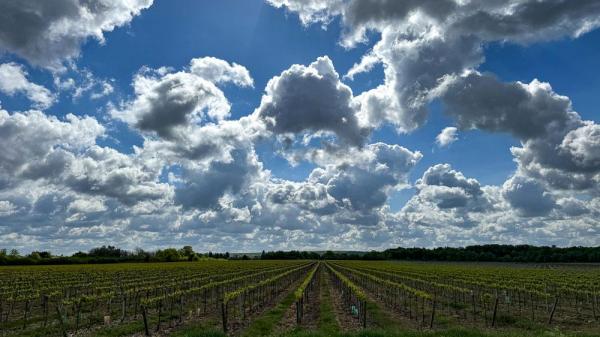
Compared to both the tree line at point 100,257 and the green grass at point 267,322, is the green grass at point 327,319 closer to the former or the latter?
the green grass at point 267,322

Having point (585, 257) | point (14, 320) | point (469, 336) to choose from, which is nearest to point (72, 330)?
point (14, 320)

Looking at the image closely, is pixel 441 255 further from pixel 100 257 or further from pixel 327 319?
pixel 327 319

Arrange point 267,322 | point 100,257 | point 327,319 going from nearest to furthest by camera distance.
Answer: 1. point 267,322
2. point 327,319
3. point 100,257

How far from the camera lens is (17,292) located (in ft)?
114

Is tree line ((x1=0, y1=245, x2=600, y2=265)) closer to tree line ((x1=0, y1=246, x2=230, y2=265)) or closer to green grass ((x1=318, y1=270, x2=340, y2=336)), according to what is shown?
tree line ((x1=0, y1=246, x2=230, y2=265))

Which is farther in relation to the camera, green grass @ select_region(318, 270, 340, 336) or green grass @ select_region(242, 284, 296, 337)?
green grass @ select_region(242, 284, 296, 337)

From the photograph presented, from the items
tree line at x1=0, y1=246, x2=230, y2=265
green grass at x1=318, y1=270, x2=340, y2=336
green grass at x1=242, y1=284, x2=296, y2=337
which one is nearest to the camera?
green grass at x1=318, y1=270, x2=340, y2=336

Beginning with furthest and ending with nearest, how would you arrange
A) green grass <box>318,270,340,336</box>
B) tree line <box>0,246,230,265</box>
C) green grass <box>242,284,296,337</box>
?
tree line <box>0,246,230,265</box>, green grass <box>242,284,296,337</box>, green grass <box>318,270,340,336</box>

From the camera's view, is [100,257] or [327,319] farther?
[100,257]

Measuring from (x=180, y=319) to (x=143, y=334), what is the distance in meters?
3.97

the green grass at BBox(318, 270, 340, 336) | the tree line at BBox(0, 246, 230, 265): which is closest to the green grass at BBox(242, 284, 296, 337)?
the green grass at BBox(318, 270, 340, 336)

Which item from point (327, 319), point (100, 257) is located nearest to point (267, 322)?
point (327, 319)

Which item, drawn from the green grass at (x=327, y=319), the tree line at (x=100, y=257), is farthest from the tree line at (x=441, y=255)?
the green grass at (x=327, y=319)

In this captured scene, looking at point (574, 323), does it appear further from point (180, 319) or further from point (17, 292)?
point (17, 292)
